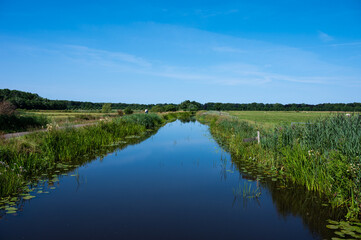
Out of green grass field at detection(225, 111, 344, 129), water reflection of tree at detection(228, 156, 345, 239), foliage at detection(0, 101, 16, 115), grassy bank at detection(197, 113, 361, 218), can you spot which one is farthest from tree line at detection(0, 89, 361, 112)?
water reflection of tree at detection(228, 156, 345, 239)

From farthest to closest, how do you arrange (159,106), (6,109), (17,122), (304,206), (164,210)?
(159,106)
(17,122)
(6,109)
(304,206)
(164,210)

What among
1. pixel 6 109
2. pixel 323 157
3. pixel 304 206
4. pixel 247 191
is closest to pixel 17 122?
pixel 6 109

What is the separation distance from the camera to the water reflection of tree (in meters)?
4.79

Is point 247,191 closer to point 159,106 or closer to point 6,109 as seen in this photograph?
point 6,109

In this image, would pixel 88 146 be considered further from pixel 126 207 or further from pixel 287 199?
pixel 287 199

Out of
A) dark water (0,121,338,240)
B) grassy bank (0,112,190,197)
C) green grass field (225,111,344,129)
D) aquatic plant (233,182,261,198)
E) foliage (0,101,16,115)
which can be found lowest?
dark water (0,121,338,240)

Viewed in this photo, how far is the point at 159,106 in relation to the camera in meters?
→ 75.2

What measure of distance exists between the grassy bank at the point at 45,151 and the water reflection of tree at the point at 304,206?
698cm

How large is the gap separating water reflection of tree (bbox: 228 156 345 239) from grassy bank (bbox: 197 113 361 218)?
24cm

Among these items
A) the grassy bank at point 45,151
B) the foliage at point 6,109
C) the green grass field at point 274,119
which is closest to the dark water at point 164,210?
the grassy bank at point 45,151

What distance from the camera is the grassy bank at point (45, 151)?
6334 millimetres

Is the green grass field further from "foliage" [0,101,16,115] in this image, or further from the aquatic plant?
"foliage" [0,101,16,115]

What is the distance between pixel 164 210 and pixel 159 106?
A: 70.4 metres

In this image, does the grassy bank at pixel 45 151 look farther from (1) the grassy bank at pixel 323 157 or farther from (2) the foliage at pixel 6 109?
(1) the grassy bank at pixel 323 157
